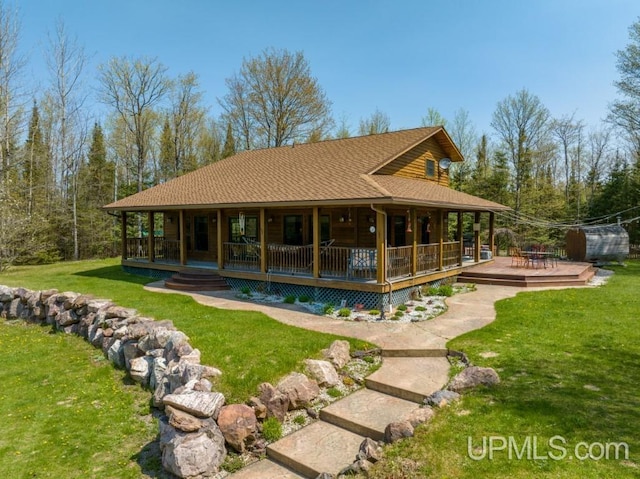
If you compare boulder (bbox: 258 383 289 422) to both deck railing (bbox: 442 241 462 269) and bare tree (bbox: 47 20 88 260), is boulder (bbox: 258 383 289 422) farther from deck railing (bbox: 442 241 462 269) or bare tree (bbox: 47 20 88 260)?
bare tree (bbox: 47 20 88 260)

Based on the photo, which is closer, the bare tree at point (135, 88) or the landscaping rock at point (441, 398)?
the landscaping rock at point (441, 398)

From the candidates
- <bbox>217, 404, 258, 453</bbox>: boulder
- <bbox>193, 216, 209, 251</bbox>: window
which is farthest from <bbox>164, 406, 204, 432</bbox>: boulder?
<bbox>193, 216, 209, 251</bbox>: window

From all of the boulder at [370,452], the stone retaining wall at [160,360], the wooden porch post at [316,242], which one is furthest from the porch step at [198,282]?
the boulder at [370,452]

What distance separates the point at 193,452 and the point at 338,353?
301 cm

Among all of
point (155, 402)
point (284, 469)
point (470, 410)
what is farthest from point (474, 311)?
point (155, 402)

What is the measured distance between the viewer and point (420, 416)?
500cm

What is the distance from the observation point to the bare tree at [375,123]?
35.7 metres

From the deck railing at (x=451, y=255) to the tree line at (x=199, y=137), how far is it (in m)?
10.2

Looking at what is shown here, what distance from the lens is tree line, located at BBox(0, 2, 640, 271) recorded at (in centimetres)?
2545

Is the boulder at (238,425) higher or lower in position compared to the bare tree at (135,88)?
lower

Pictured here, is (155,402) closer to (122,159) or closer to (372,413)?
(372,413)

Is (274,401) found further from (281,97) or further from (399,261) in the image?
(281,97)

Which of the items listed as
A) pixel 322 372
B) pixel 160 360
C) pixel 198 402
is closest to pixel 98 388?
pixel 160 360

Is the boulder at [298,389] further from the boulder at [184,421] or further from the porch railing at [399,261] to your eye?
the porch railing at [399,261]
